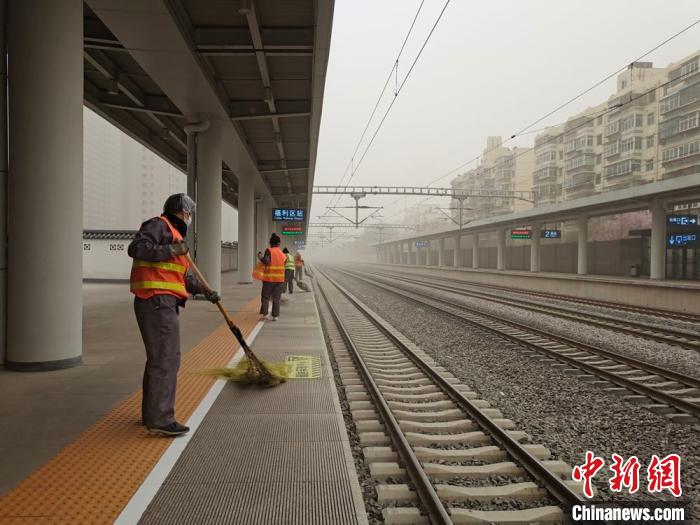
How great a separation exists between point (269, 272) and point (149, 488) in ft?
25.6

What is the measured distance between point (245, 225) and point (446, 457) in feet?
71.6

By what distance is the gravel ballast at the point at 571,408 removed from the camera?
14.1 feet

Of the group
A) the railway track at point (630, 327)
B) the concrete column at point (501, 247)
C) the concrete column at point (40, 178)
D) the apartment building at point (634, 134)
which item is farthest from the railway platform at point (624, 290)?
the apartment building at point (634, 134)

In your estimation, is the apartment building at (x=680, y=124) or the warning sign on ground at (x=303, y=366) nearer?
the warning sign on ground at (x=303, y=366)

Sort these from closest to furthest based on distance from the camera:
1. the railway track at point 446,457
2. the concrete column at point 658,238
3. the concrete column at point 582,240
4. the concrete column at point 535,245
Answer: the railway track at point 446,457
the concrete column at point 658,238
the concrete column at point 582,240
the concrete column at point 535,245

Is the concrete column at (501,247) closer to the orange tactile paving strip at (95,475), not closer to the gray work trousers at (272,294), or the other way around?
the gray work trousers at (272,294)

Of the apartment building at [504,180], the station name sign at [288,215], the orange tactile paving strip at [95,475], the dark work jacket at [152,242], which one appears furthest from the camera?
the apartment building at [504,180]

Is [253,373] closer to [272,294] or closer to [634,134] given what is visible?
[272,294]

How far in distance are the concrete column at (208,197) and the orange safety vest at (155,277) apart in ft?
37.2

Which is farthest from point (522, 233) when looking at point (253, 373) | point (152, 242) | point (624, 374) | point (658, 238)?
point (152, 242)

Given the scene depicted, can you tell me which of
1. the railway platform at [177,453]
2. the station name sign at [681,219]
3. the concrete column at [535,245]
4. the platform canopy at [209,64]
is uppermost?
the platform canopy at [209,64]

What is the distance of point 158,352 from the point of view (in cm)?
392

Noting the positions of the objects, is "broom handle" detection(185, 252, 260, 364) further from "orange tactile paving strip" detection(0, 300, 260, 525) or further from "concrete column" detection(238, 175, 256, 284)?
"concrete column" detection(238, 175, 256, 284)

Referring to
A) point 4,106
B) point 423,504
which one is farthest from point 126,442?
point 4,106
